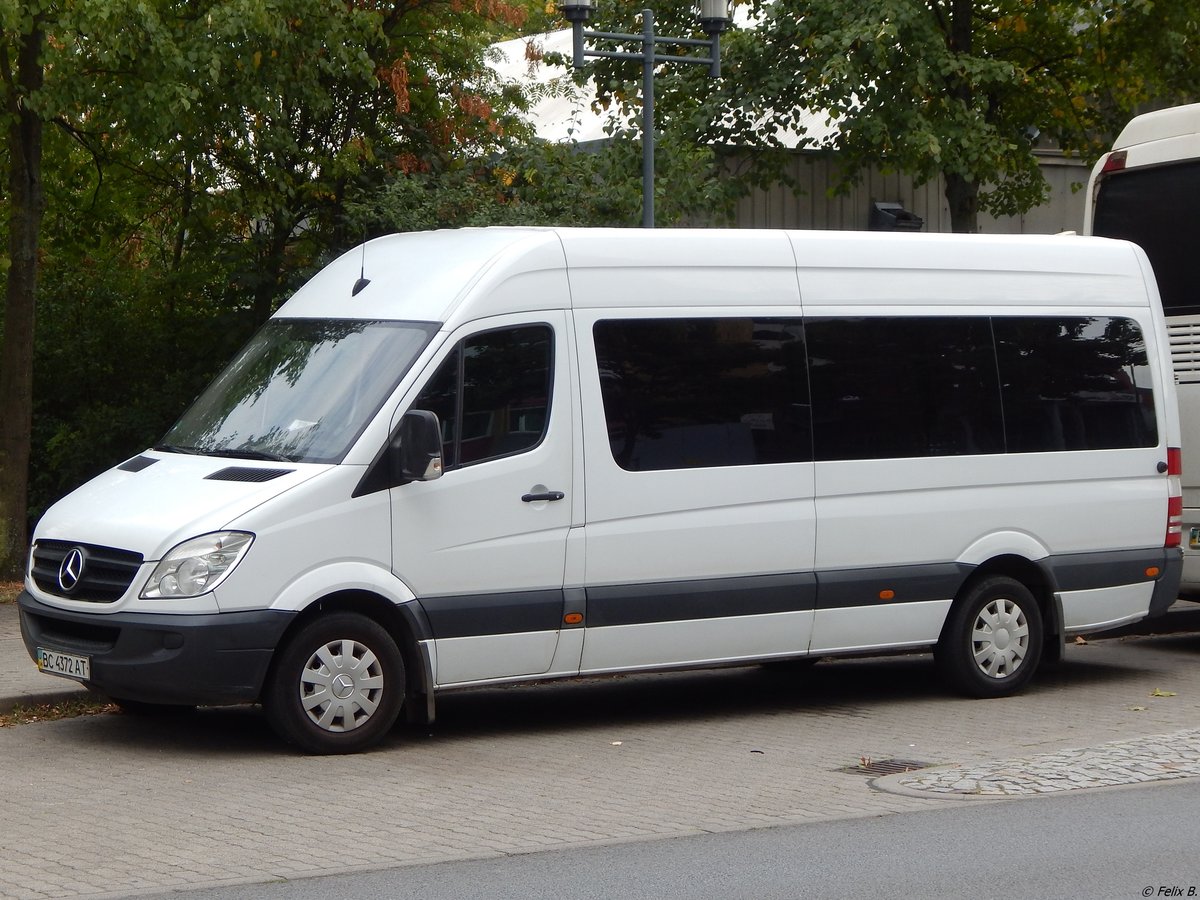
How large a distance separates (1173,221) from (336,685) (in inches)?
298

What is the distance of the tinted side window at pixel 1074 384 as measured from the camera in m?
10.2

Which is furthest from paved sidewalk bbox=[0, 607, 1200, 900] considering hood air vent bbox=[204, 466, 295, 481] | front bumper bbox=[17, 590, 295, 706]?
hood air vent bbox=[204, 466, 295, 481]

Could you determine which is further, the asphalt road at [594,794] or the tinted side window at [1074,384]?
the tinted side window at [1074,384]

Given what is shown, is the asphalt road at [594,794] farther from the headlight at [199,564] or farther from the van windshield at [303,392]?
the van windshield at [303,392]

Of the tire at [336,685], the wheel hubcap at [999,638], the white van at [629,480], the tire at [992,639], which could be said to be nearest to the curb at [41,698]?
the white van at [629,480]

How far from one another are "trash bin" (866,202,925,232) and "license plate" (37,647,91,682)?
15.3 m

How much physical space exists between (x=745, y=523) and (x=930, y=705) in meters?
1.82

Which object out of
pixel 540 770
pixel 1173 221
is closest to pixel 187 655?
pixel 540 770

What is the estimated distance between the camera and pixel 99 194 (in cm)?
1794

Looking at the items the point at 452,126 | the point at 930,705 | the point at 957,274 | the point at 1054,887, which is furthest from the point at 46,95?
the point at 1054,887

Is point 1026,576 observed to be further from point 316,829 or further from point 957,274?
point 316,829

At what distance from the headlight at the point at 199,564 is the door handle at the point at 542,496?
142 centimetres

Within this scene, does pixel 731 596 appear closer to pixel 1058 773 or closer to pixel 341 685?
pixel 1058 773

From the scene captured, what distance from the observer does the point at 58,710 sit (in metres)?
9.48
